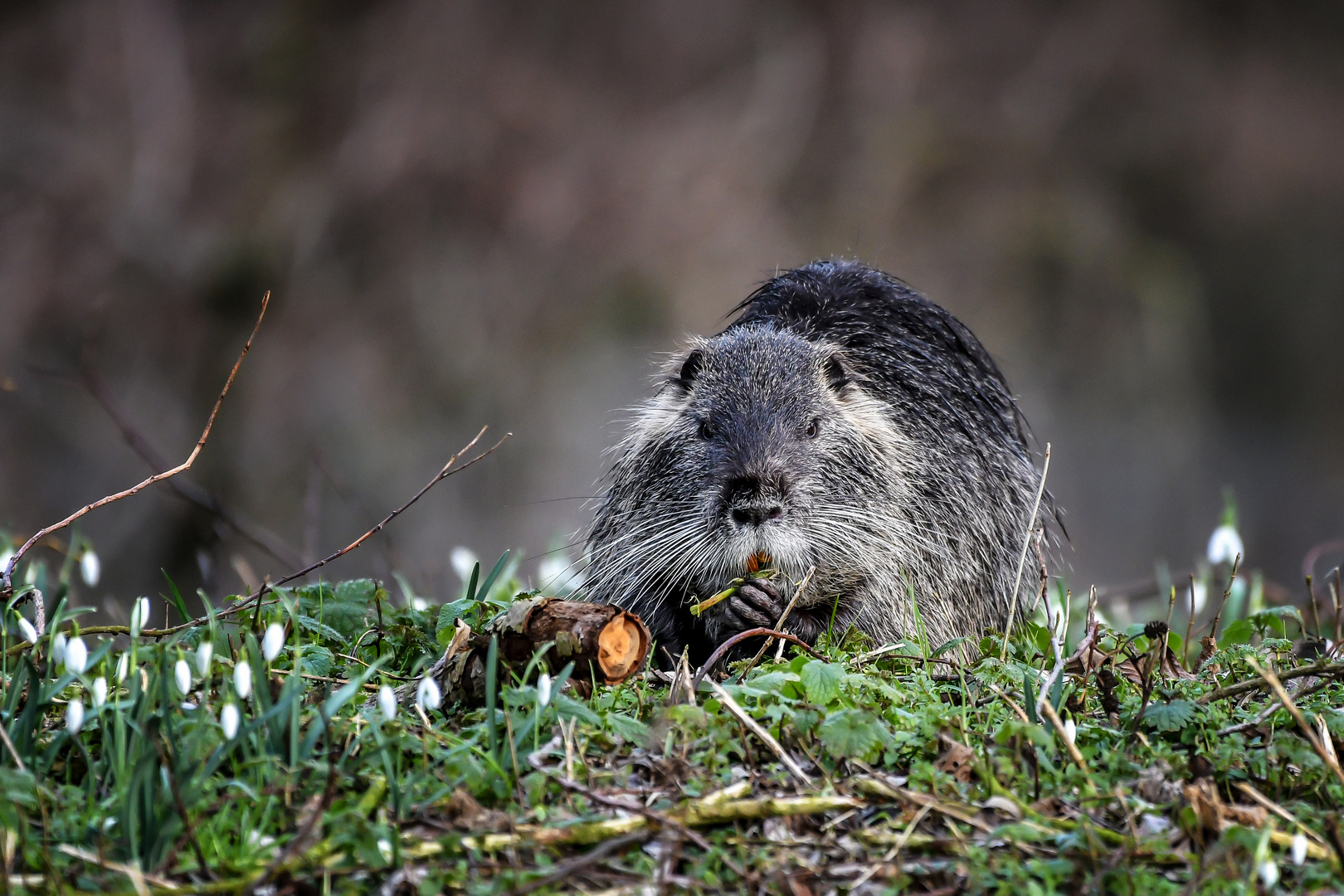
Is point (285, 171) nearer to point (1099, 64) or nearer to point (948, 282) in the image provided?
point (948, 282)

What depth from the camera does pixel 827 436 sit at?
10.7 feet

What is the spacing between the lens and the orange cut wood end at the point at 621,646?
2.33 metres

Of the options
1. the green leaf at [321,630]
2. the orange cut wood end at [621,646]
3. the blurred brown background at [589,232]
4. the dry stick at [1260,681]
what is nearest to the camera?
the dry stick at [1260,681]

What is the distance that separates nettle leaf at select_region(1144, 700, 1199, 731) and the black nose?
1078 mm

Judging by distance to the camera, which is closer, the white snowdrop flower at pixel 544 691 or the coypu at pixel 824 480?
the white snowdrop flower at pixel 544 691

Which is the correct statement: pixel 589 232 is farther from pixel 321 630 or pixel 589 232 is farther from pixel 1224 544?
pixel 321 630

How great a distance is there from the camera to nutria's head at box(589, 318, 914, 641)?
9.78 ft

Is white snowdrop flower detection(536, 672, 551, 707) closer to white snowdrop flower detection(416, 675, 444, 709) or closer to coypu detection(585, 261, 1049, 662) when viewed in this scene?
white snowdrop flower detection(416, 675, 444, 709)

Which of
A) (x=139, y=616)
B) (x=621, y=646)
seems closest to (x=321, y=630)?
(x=139, y=616)

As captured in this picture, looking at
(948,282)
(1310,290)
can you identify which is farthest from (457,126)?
(1310,290)

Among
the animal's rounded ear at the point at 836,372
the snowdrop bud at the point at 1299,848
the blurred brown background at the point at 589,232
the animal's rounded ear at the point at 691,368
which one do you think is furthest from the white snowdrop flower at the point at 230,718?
the blurred brown background at the point at 589,232

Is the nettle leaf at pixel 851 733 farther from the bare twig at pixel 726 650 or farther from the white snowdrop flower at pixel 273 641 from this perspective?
the white snowdrop flower at pixel 273 641

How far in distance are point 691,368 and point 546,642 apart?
4.55 feet

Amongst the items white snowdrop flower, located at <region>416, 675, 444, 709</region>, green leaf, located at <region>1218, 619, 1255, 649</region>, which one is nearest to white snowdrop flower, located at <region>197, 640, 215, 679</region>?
white snowdrop flower, located at <region>416, 675, 444, 709</region>
